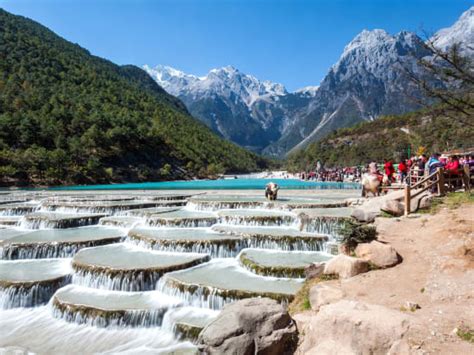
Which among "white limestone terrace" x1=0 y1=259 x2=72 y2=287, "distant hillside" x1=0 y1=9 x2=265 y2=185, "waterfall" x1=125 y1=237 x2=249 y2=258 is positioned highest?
"distant hillside" x1=0 y1=9 x2=265 y2=185

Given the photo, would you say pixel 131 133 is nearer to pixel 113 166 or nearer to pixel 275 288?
pixel 113 166

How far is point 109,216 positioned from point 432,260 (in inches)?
746

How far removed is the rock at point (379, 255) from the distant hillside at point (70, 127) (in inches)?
2213

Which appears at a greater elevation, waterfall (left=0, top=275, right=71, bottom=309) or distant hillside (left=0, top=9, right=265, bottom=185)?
distant hillside (left=0, top=9, right=265, bottom=185)

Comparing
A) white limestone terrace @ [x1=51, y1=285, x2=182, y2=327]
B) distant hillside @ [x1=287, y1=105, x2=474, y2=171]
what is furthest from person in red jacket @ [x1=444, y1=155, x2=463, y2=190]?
distant hillside @ [x1=287, y1=105, x2=474, y2=171]

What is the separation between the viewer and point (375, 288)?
866 cm

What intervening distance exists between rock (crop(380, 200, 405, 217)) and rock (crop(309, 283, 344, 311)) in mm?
6623

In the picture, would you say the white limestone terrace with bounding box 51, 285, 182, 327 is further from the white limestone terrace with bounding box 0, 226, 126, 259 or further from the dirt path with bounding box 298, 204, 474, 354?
the dirt path with bounding box 298, 204, 474, 354

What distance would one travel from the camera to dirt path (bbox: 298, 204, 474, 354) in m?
5.98

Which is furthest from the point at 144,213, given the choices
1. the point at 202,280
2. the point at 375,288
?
the point at 375,288

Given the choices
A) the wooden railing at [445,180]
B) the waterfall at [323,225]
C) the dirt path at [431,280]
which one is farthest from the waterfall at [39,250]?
the wooden railing at [445,180]

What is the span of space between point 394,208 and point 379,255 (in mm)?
4800

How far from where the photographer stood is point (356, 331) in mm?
6301

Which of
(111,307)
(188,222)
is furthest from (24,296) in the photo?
(188,222)
